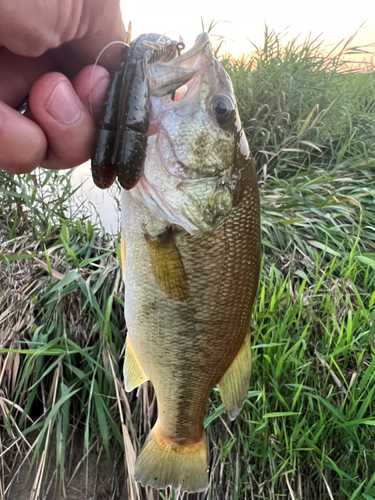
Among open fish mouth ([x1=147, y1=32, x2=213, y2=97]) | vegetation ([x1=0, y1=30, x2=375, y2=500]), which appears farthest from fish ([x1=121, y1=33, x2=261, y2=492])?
vegetation ([x1=0, y1=30, x2=375, y2=500])

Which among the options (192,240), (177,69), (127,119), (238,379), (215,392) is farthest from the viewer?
(215,392)

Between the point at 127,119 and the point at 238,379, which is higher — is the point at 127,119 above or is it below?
above

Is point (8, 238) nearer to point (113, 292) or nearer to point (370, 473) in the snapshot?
point (113, 292)

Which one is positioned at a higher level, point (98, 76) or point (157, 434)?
point (98, 76)

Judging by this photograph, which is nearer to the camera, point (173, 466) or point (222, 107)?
point (222, 107)

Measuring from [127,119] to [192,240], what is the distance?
365 mm

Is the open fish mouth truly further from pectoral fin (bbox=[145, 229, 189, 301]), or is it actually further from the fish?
pectoral fin (bbox=[145, 229, 189, 301])

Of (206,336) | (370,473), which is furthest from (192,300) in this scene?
(370,473)

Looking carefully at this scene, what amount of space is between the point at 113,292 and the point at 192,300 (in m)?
0.86

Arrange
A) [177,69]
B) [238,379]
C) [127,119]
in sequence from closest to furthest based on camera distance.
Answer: [127,119] → [177,69] → [238,379]

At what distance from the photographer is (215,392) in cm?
159

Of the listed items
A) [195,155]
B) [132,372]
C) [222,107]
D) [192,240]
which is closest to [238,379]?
[132,372]

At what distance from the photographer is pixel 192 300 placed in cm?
97

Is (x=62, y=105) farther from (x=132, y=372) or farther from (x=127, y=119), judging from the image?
(x=132, y=372)
